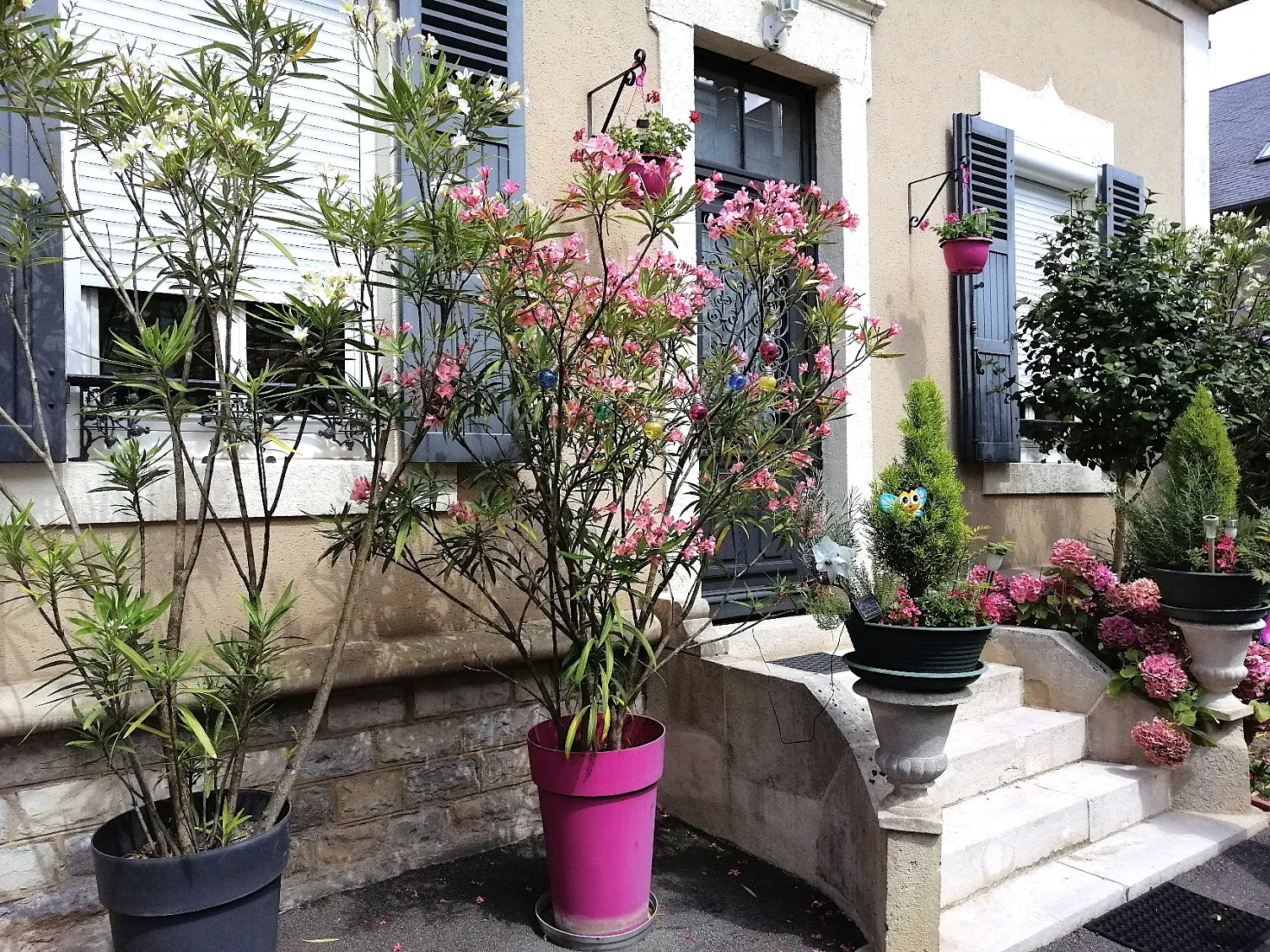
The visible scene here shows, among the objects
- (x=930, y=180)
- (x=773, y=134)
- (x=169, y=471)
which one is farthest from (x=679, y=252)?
(x=169, y=471)

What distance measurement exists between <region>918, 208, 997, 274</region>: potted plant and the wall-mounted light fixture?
1.28 meters

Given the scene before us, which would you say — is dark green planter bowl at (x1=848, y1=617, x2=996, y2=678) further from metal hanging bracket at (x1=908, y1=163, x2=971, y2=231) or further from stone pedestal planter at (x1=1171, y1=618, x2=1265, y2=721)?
metal hanging bracket at (x1=908, y1=163, x2=971, y2=231)

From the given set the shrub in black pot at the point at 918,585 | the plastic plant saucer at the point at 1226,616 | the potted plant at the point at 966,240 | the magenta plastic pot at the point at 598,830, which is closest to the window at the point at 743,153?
the potted plant at the point at 966,240

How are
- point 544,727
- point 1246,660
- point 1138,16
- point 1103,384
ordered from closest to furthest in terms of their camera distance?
point 544,727 < point 1246,660 < point 1103,384 < point 1138,16

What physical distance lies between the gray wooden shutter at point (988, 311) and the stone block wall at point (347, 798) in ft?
10.2

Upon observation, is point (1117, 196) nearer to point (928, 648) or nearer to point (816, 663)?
point (816, 663)

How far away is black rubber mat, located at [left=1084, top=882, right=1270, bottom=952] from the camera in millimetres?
2928

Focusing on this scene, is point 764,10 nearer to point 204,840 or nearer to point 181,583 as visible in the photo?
point 181,583

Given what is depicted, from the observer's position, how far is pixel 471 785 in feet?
11.5

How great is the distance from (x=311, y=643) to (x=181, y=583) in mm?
898

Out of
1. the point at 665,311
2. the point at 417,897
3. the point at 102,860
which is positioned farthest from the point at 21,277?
the point at 417,897

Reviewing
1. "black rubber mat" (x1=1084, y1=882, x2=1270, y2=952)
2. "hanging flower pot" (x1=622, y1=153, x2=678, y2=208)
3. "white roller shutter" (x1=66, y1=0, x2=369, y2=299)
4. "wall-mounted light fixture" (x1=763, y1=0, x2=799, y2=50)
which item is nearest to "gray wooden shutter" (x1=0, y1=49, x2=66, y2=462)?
"white roller shutter" (x1=66, y1=0, x2=369, y2=299)

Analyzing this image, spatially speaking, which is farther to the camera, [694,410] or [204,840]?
[694,410]

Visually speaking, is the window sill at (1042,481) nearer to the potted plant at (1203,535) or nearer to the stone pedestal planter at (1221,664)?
the potted plant at (1203,535)
